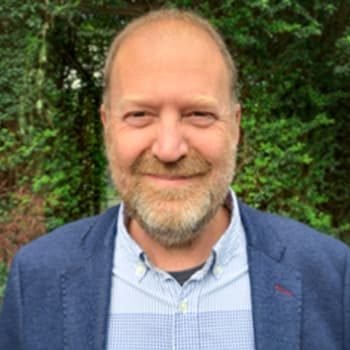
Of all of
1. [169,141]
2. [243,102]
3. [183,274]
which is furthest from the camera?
[243,102]

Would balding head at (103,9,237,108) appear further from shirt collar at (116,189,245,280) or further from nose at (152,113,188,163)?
shirt collar at (116,189,245,280)

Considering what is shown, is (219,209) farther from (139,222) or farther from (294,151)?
(294,151)

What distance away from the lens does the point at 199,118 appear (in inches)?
76.5

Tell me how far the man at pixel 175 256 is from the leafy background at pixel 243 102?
2.22 metres

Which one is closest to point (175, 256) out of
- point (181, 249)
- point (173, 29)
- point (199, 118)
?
point (181, 249)

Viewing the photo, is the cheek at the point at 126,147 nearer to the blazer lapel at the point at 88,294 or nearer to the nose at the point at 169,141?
the nose at the point at 169,141

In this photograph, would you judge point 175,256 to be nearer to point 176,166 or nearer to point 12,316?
point 176,166

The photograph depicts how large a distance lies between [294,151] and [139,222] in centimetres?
280

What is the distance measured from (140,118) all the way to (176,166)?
0.63ft

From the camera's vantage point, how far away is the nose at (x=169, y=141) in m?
1.88

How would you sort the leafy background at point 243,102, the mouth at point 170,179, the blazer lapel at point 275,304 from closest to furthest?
1. the blazer lapel at point 275,304
2. the mouth at point 170,179
3. the leafy background at point 243,102

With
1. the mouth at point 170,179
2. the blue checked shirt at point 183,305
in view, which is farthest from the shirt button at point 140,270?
the mouth at point 170,179

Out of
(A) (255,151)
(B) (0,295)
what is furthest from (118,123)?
(A) (255,151)

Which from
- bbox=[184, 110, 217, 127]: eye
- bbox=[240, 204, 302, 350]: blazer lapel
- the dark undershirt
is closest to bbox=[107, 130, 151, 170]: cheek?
bbox=[184, 110, 217, 127]: eye
